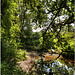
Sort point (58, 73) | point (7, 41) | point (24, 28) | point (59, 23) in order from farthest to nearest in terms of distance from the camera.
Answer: point (24, 28) → point (7, 41) → point (59, 23) → point (58, 73)

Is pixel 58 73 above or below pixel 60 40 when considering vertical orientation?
below

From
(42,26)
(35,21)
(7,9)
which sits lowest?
(42,26)

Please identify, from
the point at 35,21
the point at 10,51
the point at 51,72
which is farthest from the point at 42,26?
the point at 10,51

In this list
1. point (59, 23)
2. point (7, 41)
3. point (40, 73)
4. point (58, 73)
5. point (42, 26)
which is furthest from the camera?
point (7, 41)

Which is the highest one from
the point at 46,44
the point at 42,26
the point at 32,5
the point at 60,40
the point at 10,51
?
the point at 32,5

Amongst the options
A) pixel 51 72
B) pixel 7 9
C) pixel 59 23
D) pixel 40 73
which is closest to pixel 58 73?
pixel 51 72

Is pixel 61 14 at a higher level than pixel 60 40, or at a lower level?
higher

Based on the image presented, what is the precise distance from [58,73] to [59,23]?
3.89 ft

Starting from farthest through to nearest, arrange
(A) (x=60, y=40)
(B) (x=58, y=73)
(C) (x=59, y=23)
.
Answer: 1. (C) (x=59, y=23)
2. (A) (x=60, y=40)
3. (B) (x=58, y=73)

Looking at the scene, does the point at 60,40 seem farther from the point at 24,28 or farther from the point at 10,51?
the point at 24,28

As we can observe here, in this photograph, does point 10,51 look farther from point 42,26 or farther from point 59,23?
point 59,23

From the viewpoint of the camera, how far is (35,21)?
1.94 meters

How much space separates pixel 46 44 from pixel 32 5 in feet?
4.09

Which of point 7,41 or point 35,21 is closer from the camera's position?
point 35,21
